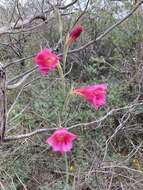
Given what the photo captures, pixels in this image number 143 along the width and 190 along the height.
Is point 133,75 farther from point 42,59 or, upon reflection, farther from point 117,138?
point 42,59

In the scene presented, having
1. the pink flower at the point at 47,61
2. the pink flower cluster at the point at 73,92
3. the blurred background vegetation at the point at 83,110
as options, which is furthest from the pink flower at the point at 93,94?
the blurred background vegetation at the point at 83,110

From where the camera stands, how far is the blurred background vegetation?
326 centimetres

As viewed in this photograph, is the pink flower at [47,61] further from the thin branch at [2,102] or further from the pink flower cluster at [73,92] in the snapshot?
the thin branch at [2,102]

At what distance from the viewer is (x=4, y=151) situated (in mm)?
3516

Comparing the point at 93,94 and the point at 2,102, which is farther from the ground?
the point at 93,94

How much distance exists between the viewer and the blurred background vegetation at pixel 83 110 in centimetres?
326

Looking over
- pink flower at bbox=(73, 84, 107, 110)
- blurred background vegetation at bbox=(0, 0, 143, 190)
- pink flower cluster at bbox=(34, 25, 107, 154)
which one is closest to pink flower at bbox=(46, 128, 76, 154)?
pink flower cluster at bbox=(34, 25, 107, 154)

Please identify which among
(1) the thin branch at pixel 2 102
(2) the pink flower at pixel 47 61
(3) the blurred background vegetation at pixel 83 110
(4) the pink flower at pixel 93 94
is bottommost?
(3) the blurred background vegetation at pixel 83 110

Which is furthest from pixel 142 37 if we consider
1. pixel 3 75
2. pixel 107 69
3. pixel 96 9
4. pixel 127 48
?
pixel 3 75

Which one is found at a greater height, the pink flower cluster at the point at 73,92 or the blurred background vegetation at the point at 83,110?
the pink flower cluster at the point at 73,92

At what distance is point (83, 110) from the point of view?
4219mm

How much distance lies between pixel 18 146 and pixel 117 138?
99 centimetres

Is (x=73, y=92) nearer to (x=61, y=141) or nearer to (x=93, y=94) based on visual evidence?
(x=93, y=94)

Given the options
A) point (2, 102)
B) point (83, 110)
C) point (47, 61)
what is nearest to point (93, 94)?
point (47, 61)
